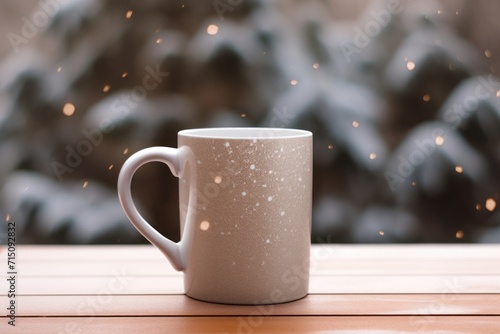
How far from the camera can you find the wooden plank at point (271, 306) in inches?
21.6

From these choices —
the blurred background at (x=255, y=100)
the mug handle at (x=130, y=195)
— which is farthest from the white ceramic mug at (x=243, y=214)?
the blurred background at (x=255, y=100)

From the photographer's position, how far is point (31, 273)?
27.2 inches

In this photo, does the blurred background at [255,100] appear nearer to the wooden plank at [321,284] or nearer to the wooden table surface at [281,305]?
the wooden table surface at [281,305]

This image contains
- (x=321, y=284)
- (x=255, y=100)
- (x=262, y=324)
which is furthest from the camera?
(x=255, y=100)

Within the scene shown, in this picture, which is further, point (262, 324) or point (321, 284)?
point (321, 284)

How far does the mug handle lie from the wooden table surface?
44mm

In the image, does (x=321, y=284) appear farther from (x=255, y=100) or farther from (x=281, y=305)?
(x=255, y=100)

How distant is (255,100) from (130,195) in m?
0.37

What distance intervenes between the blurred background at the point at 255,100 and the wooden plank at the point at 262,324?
0.39m

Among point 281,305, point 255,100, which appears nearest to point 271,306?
point 281,305

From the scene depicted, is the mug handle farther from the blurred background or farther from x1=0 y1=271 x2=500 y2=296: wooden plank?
the blurred background

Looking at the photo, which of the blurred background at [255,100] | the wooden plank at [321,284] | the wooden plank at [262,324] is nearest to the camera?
the wooden plank at [262,324]

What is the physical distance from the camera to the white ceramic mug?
55 centimetres

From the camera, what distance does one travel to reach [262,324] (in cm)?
52
